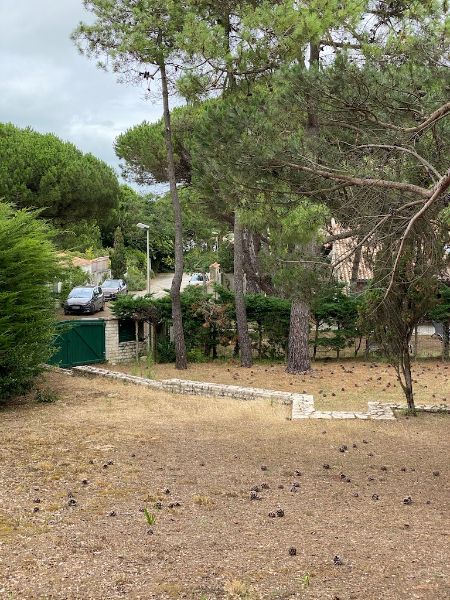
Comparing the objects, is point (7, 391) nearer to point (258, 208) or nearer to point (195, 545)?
point (258, 208)

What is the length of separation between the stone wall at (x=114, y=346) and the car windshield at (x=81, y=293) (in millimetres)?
8971

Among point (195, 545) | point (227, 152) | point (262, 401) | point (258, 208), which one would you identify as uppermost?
point (227, 152)

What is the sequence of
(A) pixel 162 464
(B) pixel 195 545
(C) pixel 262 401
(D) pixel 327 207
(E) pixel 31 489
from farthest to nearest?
(C) pixel 262 401 < (D) pixel 327 207 < (A) pixel 162 464 < (E) pixel 31 489 < (B) pixel 195 545

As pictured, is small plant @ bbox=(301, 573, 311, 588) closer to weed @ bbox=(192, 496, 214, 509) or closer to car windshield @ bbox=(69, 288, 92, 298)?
weed @ bbox=(192, 496, 214, 509)

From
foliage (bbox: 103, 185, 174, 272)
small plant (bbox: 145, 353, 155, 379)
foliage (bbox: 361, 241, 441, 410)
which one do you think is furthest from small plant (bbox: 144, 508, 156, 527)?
foliage (bbox: 103, 185, 174, 272)

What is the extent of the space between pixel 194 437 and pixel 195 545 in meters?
4.66

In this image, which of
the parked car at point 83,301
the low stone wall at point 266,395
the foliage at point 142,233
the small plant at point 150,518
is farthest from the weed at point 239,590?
the foliage at point 142,233

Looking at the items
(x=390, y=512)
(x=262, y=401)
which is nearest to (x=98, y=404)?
(x=262, y=401)

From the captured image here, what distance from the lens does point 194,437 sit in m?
9.71

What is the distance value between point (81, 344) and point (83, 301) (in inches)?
378

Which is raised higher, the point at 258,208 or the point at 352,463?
the point at 258,208

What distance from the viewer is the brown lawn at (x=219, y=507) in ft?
14.3

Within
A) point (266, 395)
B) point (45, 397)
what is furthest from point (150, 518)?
point (266, 395)

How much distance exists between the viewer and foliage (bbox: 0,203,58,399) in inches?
470
